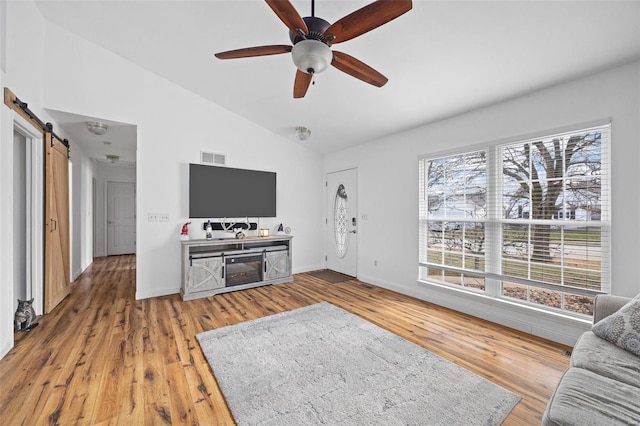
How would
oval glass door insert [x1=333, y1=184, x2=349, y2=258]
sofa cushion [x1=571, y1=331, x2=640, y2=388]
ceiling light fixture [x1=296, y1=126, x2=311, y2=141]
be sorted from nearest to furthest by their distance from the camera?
1. sofa cushion [x1=571, y1=331, x2=640, y2=388]
2. ceiling light fixture [x1=296, y1=126, x2=311, y2=141]
3. oval glass door insert [x1=333, y1=184, x2=349, y2=258]

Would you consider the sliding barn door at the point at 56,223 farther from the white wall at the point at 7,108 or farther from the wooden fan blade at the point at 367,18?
the wooden fan blade at the point at 367,18

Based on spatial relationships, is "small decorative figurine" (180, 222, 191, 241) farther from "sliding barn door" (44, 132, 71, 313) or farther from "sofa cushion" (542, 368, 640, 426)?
"sofa cushion" (542, 368, 640, 426)

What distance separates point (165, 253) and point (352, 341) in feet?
9.81

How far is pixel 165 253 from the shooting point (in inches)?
153

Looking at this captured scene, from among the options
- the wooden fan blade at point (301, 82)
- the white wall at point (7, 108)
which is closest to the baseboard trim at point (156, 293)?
the white wall at point (7, 108)

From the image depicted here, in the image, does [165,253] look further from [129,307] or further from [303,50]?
[303,50]

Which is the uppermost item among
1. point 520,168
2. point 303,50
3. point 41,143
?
point 303,50

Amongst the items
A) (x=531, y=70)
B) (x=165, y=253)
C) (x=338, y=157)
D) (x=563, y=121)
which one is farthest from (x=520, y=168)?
(x=165, y=253)

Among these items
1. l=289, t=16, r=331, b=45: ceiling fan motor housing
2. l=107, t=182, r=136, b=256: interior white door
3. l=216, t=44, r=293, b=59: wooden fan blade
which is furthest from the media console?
l=107, t=182, r=136, b=256: interior white door

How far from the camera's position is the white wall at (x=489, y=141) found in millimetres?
2168

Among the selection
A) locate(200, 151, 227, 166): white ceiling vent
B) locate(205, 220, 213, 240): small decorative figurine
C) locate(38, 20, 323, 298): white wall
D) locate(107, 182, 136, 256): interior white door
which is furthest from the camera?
locate(107, 182, 136, 256): interior white door

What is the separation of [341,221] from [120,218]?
6141 mm

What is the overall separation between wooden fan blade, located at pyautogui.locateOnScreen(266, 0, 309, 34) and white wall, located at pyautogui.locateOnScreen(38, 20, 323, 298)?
3076mm

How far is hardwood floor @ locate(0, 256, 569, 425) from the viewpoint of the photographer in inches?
63.7
